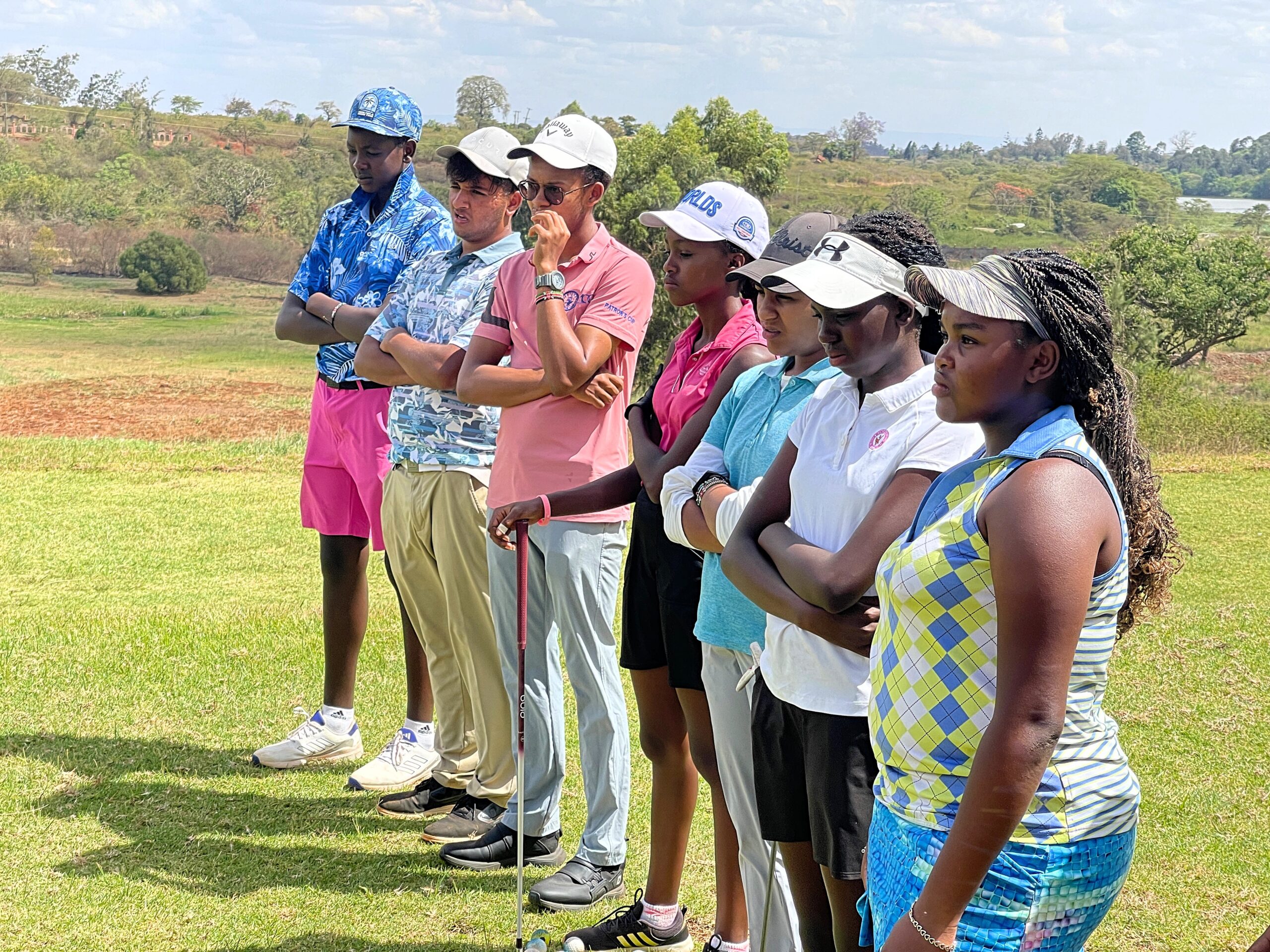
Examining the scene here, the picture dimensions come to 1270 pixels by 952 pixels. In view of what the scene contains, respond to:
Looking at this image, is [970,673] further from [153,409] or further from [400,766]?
[153,409]

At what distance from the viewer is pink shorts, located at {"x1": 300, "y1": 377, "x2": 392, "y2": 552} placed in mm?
5254

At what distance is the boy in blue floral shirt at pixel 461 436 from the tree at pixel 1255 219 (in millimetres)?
97631

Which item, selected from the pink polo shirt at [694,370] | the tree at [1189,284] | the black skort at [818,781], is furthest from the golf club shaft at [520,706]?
the tree at [1189,284]

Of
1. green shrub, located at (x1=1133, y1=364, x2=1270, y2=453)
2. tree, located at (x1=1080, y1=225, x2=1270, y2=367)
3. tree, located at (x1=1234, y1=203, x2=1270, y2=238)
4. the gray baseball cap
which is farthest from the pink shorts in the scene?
tree, located at (x1=1234, y1=203, x2=1270, y2=238)

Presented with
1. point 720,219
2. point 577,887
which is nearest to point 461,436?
point 720,219

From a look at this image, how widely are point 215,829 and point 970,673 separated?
11.9 ft

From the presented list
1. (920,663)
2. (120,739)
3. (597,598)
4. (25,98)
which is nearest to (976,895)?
(920,663)

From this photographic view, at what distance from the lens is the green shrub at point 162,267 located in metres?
52.0

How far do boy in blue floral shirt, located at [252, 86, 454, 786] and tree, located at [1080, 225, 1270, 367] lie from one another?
49.4m

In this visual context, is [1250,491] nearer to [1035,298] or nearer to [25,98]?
[1035,298]

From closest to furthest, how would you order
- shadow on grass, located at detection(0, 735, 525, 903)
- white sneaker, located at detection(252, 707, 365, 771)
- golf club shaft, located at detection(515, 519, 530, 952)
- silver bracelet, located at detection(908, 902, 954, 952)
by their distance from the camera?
silver bracelet, located at detection(908, 902, 954, 952), golf club shaft, located at detection(515, 519, 530, 952), shadow on grass, located at detection(0, 735, 525, 903), white sneaker, located at detection(252, 707, 365, 771)

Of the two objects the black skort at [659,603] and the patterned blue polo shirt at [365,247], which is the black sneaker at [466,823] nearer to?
→ the black skort at [659,603]

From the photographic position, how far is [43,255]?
53.6 metres

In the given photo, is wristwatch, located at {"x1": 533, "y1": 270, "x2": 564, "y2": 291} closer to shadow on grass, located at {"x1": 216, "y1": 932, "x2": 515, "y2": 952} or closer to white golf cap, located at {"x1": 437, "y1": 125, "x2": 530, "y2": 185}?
white golf cap, located at {"x1": 437, "y1": 125, "x2": 530, "y2": 185}
